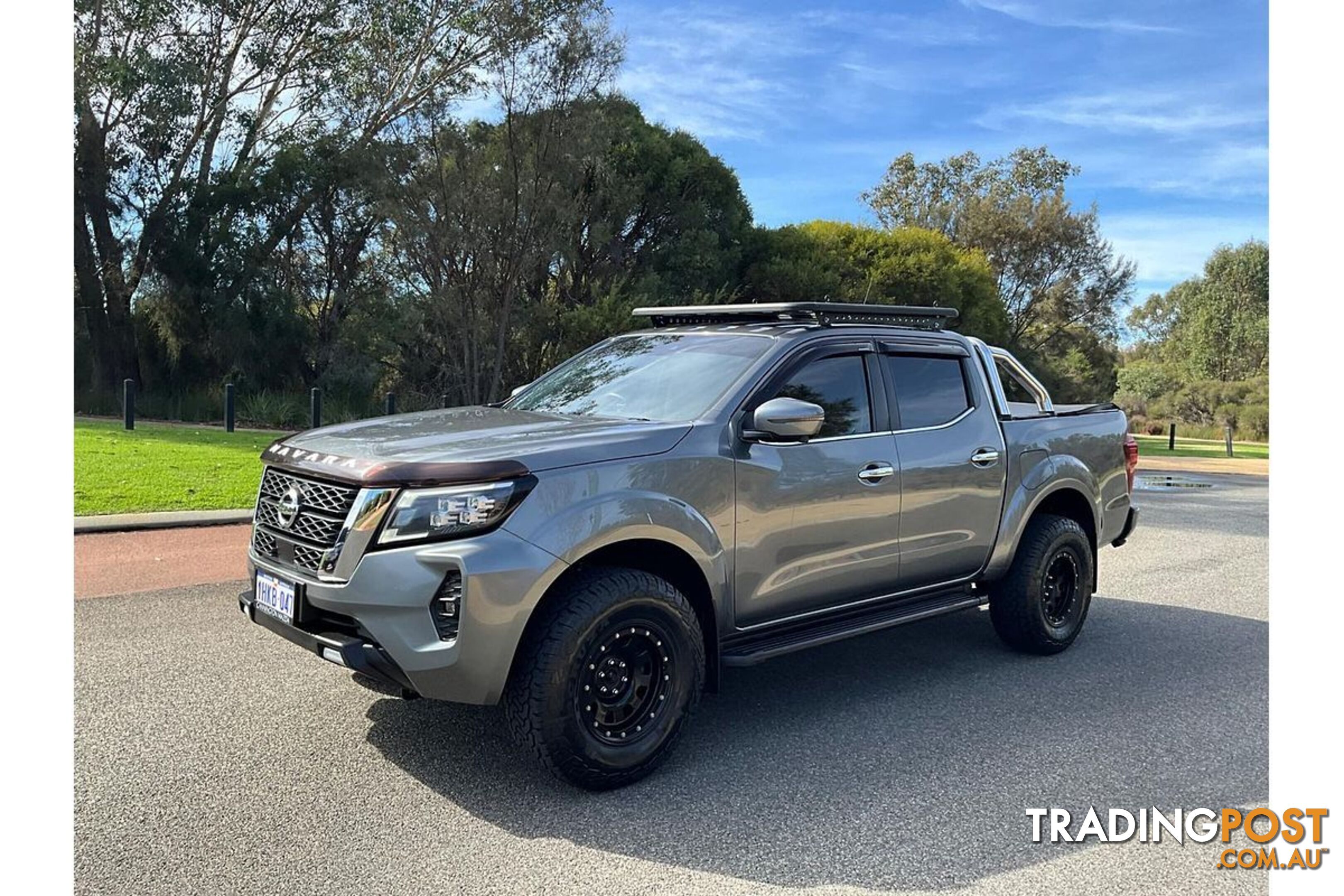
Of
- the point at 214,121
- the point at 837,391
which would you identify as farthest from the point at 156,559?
the point at 214,121

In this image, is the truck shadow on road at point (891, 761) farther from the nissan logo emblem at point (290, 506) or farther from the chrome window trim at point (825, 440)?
the chrome window trim at point (825, 440)

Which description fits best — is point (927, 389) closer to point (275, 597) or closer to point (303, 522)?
point (303, 522)

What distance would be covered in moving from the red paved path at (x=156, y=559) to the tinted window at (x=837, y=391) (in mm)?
4227

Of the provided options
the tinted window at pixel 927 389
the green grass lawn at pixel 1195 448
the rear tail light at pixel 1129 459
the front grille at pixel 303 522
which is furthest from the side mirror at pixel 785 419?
the green grass lawn at pixel 1195 448

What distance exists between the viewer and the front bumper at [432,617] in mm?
3711

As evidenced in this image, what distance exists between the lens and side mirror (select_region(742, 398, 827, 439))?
447cm

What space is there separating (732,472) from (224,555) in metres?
5.62

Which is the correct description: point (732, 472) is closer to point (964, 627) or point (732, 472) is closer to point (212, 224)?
point (964, 627)

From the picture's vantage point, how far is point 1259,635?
683 cm

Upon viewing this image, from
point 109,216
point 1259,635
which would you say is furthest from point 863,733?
point 109,216

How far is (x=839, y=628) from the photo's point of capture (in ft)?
16.0

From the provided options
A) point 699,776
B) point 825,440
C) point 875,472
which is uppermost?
point 825,440

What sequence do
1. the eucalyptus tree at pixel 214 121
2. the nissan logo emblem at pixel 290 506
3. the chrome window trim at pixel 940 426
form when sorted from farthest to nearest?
1. the eucalyptus tree at pixel 214 121
2. the chrome window trim at pixel 940 426
3. the nissan logo emblem at pixel 290 506

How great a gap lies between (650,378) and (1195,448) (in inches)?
1409
